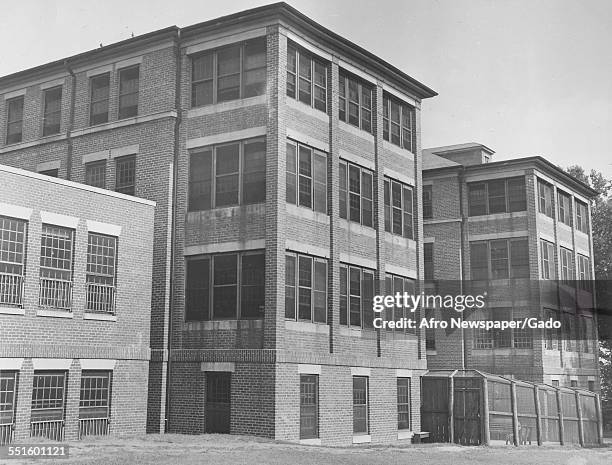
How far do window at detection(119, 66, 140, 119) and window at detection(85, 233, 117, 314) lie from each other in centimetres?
584

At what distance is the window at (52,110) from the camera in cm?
2962

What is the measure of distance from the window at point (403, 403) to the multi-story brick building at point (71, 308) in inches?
393

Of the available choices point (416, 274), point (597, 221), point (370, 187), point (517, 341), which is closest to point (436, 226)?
point (517, 341)

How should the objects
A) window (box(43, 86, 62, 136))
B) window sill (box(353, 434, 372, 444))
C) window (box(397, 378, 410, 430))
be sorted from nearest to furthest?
window sill (box(353, 434, 372, 444)) < window (box(397, 378, 410, 430)) < window (box(43, 86, 62, 136))

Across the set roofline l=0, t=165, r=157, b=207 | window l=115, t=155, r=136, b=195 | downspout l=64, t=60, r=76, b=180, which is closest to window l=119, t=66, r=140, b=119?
window l=115, t=155, r=136, b=195

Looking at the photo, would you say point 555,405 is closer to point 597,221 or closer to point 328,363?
point 328,363

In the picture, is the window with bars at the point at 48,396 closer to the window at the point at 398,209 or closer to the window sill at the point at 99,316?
the window sill at the point at 99,316

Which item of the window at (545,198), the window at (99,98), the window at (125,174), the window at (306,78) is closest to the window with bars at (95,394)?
the window at (125,174)

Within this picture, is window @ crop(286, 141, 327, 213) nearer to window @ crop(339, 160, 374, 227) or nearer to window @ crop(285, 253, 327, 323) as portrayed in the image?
window @ crop(339, 160, 374, 227)

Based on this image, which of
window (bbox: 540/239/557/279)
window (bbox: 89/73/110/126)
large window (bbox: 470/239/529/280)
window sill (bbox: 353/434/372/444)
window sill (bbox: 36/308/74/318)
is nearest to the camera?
window sill (bbox: 36/308/74/318)

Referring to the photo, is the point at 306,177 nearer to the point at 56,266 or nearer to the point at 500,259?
the point at 56,266

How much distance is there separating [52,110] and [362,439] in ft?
53.4

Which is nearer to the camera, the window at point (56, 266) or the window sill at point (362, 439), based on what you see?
the window at point (56, 266)

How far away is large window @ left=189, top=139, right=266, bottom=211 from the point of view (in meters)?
25.1
